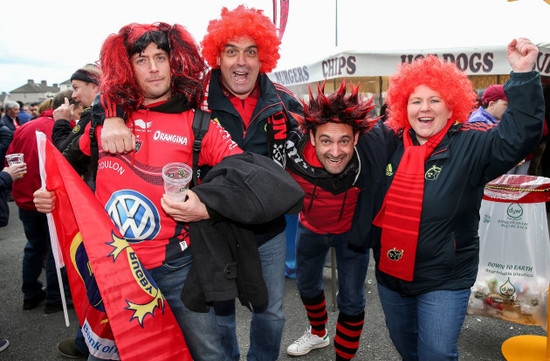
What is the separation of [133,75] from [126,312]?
108cm

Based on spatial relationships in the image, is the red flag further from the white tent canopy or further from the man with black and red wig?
the white tent canopy

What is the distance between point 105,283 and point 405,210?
1473 mm

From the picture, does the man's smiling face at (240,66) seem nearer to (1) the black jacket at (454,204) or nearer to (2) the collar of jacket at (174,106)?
(2) the collar of jacket at (174,106)

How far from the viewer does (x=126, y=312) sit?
5.70ft

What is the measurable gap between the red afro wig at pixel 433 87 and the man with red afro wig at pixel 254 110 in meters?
0.63

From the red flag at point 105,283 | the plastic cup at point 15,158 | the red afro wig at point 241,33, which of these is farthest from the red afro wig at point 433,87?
the plastic cup at point 15,158

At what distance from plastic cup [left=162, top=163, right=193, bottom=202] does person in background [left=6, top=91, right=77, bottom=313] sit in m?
3.01

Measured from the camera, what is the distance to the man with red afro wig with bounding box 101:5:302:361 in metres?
2.28

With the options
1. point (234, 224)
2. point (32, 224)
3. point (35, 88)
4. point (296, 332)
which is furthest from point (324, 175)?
point (35, 88)

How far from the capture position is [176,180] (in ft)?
4.90

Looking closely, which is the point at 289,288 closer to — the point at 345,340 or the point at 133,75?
the point at 345,340

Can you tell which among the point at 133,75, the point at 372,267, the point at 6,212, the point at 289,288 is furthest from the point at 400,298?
the point at 6,212

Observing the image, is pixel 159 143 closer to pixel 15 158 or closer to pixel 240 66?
pixel 240 66

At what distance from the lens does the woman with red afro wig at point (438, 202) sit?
6.40 feet
